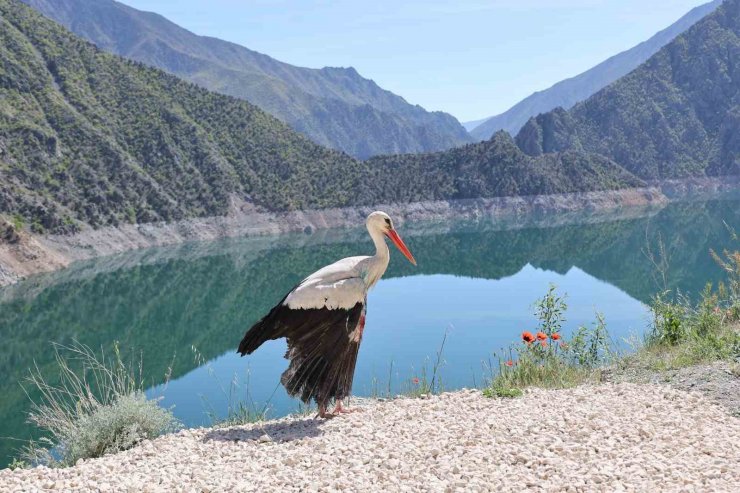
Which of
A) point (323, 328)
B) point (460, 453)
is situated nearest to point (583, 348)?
point (323, 328)

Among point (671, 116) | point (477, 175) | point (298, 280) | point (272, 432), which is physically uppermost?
point (671, 116)

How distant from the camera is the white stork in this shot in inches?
294

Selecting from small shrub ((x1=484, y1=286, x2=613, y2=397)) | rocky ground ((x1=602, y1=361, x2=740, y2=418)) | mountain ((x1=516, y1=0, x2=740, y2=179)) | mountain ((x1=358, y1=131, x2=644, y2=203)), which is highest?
mountain ((x1=516, y1=0, x2=740, y2=179))

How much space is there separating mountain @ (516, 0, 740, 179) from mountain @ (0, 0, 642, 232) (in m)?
36.6

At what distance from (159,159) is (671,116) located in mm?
133966

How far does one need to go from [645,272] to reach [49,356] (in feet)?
125

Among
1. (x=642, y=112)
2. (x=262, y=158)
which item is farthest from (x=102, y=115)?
(x=642, y=112)

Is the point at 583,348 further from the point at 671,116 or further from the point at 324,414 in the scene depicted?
the point at 671,116

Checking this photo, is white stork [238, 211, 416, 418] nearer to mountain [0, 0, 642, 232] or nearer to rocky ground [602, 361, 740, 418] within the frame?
rocky ground [602, 361, 740, 418]

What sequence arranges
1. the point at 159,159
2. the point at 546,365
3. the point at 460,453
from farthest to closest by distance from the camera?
the point at 159,159 < the point at 546,365 < the point at 460,453

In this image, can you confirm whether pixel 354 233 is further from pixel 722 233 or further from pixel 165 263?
pixel 722 233

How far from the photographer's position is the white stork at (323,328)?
7.46 meters

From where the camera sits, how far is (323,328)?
7496 mm

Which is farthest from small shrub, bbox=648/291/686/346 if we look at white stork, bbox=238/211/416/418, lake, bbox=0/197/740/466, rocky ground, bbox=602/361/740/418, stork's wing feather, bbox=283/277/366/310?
stork's wing feather, bbox=283/277/366/310
